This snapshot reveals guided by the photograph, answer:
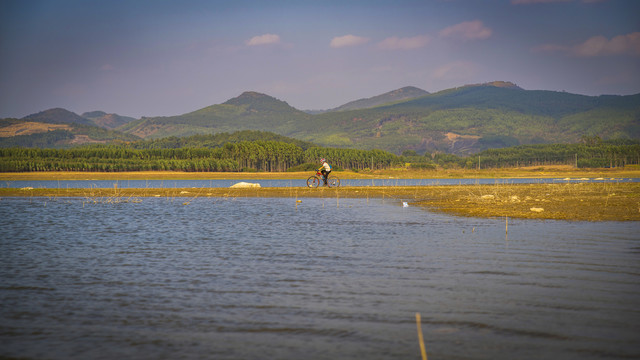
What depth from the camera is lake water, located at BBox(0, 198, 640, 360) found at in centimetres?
1051

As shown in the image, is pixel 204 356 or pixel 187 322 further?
pixel 187 322

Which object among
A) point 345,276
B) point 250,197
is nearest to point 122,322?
point 345,276

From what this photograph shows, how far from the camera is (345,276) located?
16797 mm

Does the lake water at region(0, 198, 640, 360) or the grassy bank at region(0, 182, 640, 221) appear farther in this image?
the grassy bank at region(0, 182, 640, 221)

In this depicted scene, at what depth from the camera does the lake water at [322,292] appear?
10508 millimetres

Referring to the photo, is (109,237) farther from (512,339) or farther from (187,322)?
(512,339)

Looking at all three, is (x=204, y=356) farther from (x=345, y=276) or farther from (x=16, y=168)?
(x=16, y=168)

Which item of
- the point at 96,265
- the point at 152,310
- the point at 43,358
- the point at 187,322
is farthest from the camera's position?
the point at 96,265

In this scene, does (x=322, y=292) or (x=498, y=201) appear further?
(x=498, y=201)

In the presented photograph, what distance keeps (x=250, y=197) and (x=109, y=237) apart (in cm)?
3171

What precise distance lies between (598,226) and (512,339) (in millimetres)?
20089

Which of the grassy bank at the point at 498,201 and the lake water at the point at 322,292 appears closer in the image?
the lake water at the point at 322,292

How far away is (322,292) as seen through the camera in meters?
14.8

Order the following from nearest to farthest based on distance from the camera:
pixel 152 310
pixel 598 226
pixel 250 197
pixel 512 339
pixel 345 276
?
1. pixel 512 339
2. pixel 152 310
3. pixel 345 276
4. pixel 598 226
5. pixel 250 197
